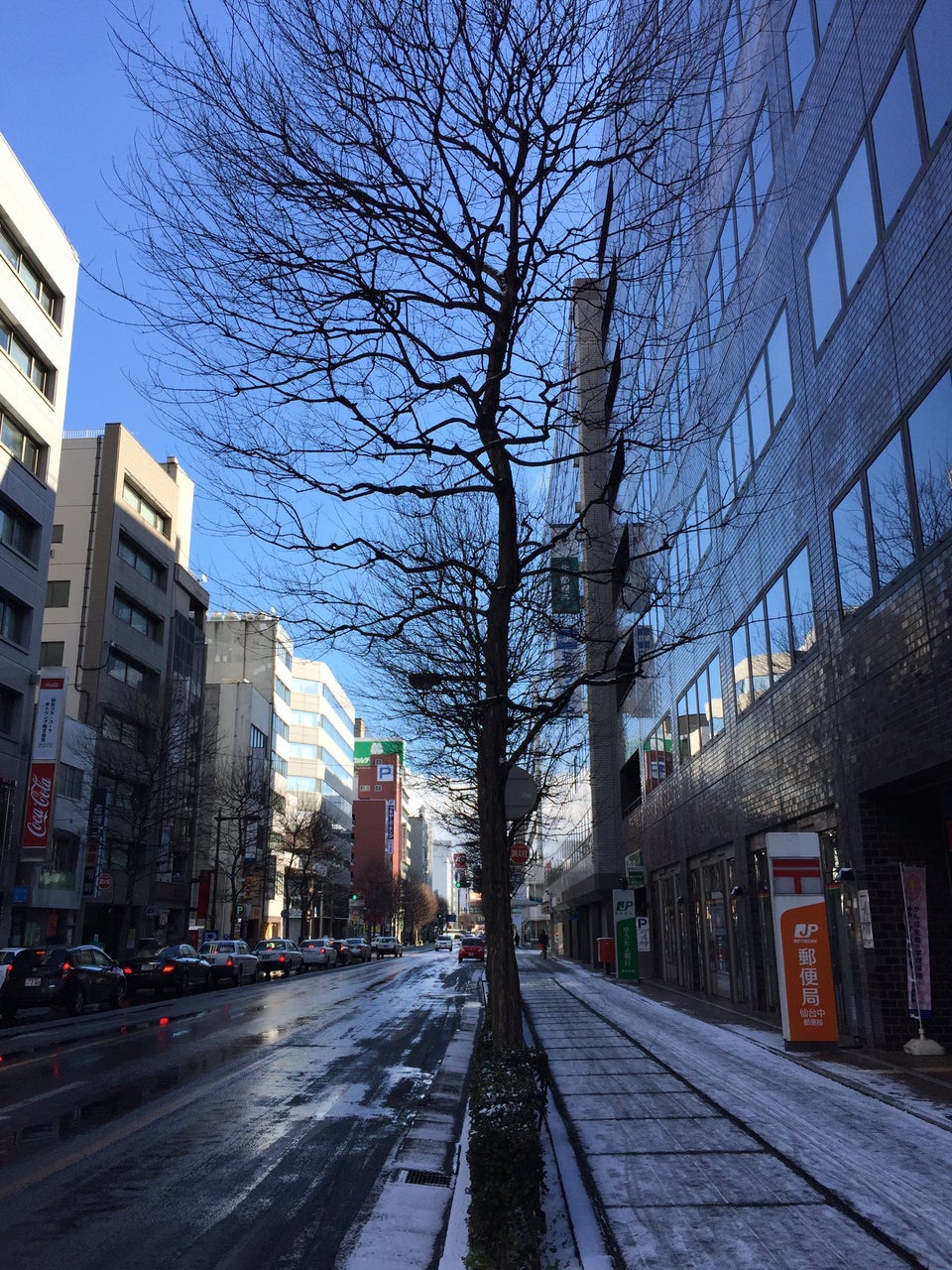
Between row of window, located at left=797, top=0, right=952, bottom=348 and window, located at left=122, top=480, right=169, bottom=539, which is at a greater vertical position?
window, located at left=122, top=480, right=169, bottom=539

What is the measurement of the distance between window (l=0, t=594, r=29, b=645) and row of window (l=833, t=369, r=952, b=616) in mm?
31112

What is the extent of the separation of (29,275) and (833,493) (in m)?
34.7

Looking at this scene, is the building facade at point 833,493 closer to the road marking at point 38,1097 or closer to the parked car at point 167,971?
the road marking at point 38,1097

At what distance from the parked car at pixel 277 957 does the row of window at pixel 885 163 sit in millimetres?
Answer: 37356

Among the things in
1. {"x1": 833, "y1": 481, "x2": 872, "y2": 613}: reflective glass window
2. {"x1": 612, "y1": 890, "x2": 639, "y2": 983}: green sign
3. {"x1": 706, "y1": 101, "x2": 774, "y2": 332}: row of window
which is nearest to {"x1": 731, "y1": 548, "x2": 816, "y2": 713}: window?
{"x1": 833, "y1": 481, "x2": 872, "y2": 613}: reflective glass window

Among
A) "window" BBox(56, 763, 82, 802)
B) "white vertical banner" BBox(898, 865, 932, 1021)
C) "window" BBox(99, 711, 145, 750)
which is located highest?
"window" BBox(99, 711, 145, 750)

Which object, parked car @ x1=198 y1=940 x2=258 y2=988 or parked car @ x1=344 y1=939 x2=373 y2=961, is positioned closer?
parked car @ x1=198 y1=940 x2=258 y2=988

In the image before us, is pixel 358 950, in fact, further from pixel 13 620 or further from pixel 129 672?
pixel 13 620

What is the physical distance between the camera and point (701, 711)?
2650 cm

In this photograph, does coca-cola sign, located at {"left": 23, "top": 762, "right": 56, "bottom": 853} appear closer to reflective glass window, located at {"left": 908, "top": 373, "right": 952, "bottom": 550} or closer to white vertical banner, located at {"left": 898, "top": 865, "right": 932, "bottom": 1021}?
white vertical banner, located at {"left": 898, "top": 865, "right": 932, "bottom": 1021}

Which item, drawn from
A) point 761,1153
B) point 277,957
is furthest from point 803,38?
point 277,957

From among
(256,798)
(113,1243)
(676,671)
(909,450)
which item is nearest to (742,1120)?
(113,1243)

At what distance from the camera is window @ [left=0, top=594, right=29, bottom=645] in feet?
122

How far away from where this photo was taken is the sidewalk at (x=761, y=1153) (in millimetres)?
5852
